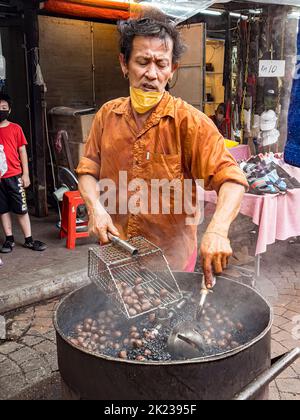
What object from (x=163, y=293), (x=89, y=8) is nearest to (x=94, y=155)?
(x=163, y=293)

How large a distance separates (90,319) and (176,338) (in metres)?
0.62

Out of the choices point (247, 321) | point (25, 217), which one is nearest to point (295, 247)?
point (25, 217)

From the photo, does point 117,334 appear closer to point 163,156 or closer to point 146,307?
point 146,307

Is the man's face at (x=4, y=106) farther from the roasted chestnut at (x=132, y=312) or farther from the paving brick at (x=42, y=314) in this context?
the roasted chestnut at (x=132, y=312)

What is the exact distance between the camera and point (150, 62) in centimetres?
258

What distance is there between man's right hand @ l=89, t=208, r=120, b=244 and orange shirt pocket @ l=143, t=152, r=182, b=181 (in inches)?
17.5

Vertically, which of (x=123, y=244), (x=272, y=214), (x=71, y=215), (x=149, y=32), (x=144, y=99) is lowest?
(x=71, y=215)

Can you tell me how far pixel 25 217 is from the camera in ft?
21.2

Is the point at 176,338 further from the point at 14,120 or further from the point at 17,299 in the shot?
the point at 14,120

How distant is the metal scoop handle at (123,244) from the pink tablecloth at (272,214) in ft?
11.1

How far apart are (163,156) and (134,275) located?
780mm

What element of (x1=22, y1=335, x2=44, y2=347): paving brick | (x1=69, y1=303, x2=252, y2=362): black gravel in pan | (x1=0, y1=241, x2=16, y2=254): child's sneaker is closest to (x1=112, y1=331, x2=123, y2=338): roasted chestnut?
(x1=69, y1=303, x2=252, y2=362): black gravel in pan

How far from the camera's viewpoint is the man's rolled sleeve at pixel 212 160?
8.15 feet

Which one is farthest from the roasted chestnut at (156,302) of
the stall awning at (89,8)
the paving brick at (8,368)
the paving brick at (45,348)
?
the stall awning at (89,8)
